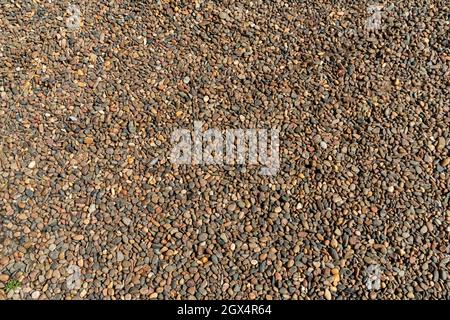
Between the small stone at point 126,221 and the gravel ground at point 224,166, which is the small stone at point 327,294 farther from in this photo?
the small stone at point 126,221

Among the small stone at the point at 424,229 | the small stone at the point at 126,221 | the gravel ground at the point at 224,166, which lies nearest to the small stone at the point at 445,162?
the gravel ground at the point at 224,166

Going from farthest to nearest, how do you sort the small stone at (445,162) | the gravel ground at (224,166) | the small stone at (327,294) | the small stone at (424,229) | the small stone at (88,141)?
1. the small stone at (88,141)
2. the small stone at (445,162)
3. the small stone at (424,229)
4. the gravel ground at (224,166)
5. the small stone at (327,294)

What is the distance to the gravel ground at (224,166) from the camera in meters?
3.52

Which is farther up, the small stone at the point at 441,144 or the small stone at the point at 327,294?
the small stone at the point at 441,144

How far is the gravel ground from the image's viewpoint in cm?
352

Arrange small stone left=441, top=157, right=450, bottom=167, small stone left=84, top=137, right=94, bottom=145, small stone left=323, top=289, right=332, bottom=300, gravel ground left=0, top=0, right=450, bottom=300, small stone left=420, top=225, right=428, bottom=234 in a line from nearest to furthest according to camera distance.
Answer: small stone left=323, top=289, right=332, bottom=300 → gravel ground left=0, top=0, right=450, bottom=300 → small stone left=420, top=225, right=428, bottom=234 → small stone left=441, top=157, right=450, bottom=167 → small stone left=84, top=137, right=94, bottom=145

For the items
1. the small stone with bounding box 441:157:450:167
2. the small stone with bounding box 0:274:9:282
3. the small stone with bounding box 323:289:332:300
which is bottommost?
the small stone with bounding box 323:289:332:300

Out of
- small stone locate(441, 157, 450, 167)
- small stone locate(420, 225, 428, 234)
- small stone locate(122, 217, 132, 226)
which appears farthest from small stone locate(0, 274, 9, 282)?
small stone locate(441, 157, 450, 167)

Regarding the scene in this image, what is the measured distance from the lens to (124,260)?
3.57 meters

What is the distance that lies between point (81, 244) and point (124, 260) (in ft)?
1.11

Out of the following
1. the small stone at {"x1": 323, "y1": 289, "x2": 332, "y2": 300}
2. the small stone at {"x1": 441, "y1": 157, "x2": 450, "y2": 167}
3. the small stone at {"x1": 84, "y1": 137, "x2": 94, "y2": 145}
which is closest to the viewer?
the small stone at {"x1": 323, "y1": 289, "x2": 332, "y2": 300}

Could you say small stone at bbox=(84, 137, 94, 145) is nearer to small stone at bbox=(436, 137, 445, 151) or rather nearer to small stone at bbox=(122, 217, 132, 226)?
small stone at bbox=(122, 217, 132, 226)

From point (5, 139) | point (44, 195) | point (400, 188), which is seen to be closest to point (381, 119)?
point (400, 188)

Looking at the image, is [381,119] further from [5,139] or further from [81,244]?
[5,139]
